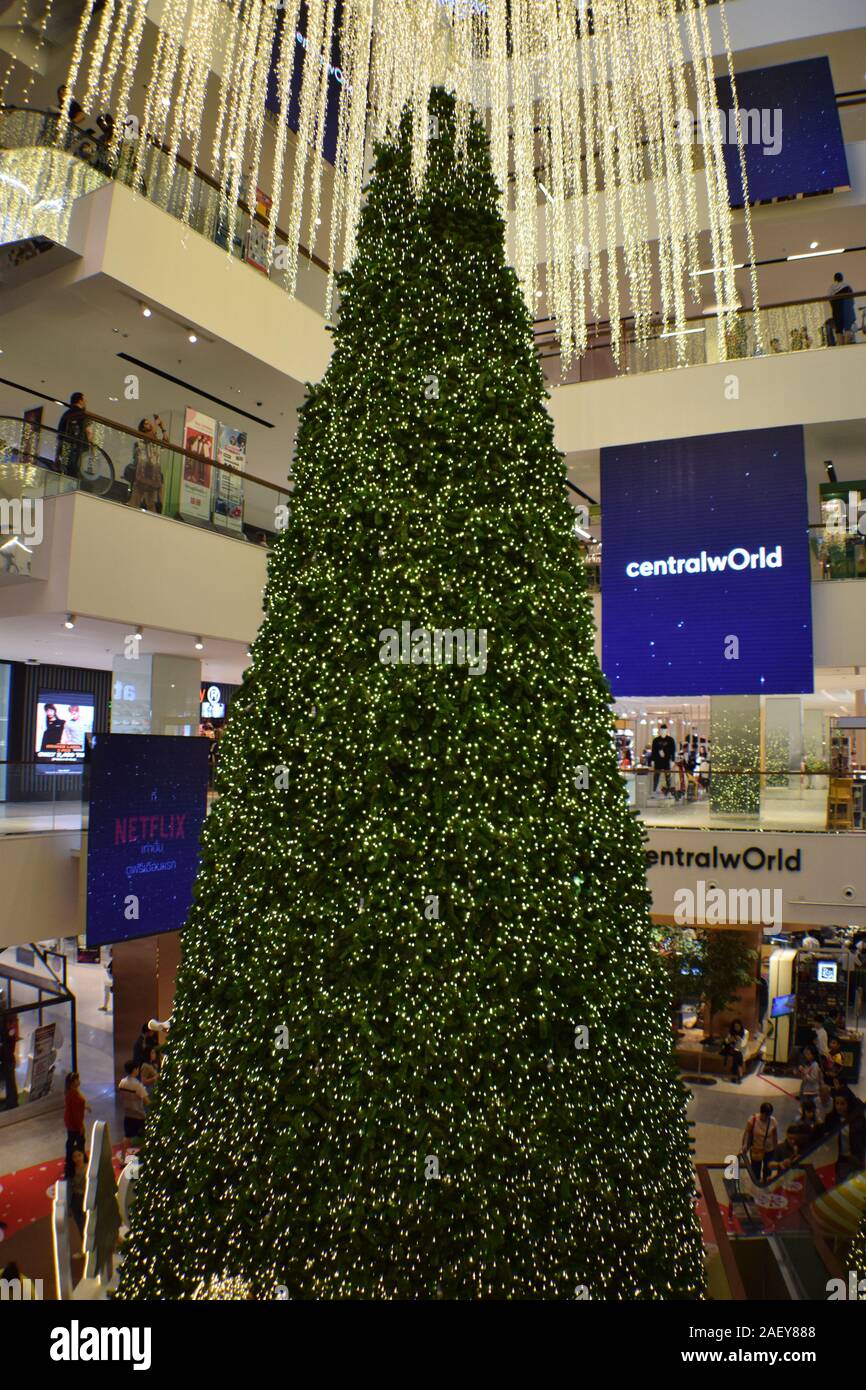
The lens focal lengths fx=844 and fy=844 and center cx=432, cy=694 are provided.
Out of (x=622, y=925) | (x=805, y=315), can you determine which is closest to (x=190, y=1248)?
(x=622, y=925)

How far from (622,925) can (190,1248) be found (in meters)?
1.93

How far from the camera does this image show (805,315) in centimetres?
1010

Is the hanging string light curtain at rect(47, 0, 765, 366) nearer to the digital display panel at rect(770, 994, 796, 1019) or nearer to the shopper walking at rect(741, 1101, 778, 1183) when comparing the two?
the shopper walking at rect(741, 1101, 778, 1183)

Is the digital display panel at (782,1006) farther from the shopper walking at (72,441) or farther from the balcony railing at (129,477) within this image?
the shopper walking at (72,441)

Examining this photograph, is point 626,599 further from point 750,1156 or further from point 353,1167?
point 353,1167

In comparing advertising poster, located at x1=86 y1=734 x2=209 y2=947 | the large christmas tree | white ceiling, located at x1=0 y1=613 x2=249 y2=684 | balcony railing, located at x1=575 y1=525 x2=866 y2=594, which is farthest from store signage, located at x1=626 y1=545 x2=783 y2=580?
the large christmas tree

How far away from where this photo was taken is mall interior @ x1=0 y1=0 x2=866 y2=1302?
7.89 m

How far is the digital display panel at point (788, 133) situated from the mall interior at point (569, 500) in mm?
45

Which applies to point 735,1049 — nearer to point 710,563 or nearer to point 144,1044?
point 710,563

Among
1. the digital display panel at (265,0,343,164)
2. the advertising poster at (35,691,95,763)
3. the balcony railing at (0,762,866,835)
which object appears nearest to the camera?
the balcony railing at (0,762,866,835)

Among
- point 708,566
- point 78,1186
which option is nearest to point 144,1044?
point 78,1186

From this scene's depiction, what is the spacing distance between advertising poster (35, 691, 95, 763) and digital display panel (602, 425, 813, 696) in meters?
11.4

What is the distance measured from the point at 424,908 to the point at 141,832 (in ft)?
19.5

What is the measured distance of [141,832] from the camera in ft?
26.6
